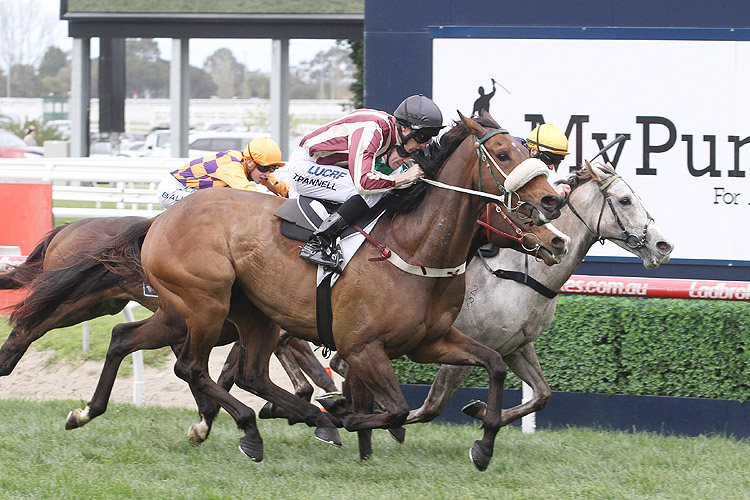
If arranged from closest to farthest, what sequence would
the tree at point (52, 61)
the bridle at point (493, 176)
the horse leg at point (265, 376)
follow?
the bridle at point (493, 176) < the horse leg at point (265, 376) < the tree at point (52, 61)

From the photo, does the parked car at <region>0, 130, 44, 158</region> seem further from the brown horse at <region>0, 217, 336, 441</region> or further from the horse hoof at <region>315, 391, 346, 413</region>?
the horse hoof at <region>315, 391, 346, 413</region>

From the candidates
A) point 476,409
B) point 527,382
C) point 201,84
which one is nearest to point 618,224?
point 527,382

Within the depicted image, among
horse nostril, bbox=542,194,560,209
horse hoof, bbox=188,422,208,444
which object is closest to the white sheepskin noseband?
horse nostril, bbox=542,194,560,209

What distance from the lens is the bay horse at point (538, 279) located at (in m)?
5.07

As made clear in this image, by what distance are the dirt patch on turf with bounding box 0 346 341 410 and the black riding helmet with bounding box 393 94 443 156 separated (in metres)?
3.22

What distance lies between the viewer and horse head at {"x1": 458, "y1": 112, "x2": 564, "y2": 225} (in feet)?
13.5

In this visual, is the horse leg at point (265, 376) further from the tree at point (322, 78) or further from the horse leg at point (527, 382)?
the tree at point (322, 78)

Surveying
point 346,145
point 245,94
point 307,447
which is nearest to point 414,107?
point 346,145

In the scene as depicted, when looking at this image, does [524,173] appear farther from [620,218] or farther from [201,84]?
[201,84]

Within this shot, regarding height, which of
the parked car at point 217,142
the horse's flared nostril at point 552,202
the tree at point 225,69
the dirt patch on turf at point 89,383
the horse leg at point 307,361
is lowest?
the dirt patch on turf at point 89,383

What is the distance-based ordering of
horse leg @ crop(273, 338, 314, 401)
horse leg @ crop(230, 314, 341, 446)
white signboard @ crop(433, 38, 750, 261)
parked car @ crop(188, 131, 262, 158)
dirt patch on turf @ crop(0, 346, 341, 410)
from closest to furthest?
horse leg @ crop(230, 314, 341, 446) < horse leg @ crop(273, 338, 314, 401) < white signboard @ crop(433, 38, 750, 261) < dirt patch on turf @ crop(0, 346, 341, 410) < parked car @ crop(188, 131, 262, 158)

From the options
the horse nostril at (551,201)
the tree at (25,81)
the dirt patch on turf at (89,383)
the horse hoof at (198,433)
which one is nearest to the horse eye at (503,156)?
the horse nostril at (551,201)

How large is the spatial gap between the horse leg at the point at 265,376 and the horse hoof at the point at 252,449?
0.90 feet

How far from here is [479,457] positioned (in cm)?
442
